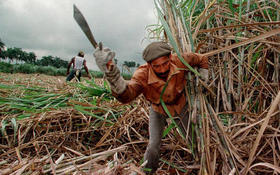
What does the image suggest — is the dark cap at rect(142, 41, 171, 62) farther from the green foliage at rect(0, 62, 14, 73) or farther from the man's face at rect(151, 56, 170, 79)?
the green foliage at rect(0, 62, 14, 73)

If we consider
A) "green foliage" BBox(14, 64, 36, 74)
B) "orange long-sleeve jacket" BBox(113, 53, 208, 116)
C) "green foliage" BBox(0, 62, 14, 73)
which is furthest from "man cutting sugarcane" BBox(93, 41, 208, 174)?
"green foliage" BBox(14, 64, 36, 74)

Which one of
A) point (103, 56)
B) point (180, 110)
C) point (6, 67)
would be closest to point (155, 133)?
point (180, 110)

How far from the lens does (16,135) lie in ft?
6.04

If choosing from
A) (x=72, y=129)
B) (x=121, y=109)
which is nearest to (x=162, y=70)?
(x=121, y=109)

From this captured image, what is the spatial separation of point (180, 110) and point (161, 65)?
1.35ft

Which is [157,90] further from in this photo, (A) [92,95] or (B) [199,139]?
(A) [92,95]

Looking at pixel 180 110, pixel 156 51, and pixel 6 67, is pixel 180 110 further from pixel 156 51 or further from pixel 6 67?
pixel 6 67

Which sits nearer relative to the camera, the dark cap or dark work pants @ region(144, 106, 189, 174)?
the dark cap

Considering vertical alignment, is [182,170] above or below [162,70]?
below

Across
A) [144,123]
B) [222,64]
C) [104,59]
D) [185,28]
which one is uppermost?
[185,28]

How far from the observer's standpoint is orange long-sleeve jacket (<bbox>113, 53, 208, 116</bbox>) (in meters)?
1.20

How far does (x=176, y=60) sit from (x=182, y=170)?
78 cm

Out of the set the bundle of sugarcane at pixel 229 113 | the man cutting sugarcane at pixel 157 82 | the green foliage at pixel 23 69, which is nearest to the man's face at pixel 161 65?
the man cutting sugarcane at pixel 157 82

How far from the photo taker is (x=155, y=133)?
54.8 inches
